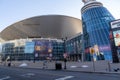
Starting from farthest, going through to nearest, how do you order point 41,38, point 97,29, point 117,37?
point 41,38 < point 97,29 < point 117,37

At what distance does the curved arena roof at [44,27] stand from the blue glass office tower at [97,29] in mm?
43237

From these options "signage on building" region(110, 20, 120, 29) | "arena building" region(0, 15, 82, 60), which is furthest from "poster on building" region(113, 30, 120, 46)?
"arena building" region(0, 15, 82, 60)

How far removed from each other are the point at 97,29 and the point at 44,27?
65257 mm

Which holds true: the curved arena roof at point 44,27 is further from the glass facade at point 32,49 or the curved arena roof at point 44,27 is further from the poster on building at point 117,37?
the poster on building at point 117,37

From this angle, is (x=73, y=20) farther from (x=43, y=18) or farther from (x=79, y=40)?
(x=79, y=40)

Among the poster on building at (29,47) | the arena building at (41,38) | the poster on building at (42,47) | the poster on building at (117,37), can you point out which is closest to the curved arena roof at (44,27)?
the arena building at (41,38)

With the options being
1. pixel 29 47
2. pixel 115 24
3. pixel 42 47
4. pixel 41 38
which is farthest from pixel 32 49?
pixel 115 24

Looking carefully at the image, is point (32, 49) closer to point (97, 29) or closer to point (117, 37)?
point (97, 29)

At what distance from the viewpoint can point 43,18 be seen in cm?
13338

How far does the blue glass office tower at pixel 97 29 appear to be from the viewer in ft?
243

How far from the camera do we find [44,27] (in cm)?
13712

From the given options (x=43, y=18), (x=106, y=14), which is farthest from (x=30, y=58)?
(x=106, y=14)

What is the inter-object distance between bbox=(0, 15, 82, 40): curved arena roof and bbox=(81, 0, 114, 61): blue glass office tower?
4324cm

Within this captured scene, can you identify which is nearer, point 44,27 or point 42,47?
point 42,47
